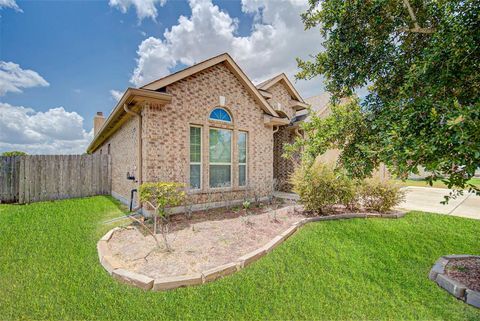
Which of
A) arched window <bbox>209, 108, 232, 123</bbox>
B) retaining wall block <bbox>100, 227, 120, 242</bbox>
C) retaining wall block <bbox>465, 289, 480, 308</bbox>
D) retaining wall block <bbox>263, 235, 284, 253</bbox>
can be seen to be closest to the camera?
retaining wall block <bbox>465, 289, 480, 308</bbox>

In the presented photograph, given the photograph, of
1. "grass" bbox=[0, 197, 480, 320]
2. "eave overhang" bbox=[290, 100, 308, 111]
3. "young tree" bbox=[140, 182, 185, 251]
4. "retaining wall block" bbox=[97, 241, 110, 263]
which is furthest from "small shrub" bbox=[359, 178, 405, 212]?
"retaining wall block" bbox=[97, 241, 110, 263]

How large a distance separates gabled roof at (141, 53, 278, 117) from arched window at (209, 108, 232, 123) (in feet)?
4.96

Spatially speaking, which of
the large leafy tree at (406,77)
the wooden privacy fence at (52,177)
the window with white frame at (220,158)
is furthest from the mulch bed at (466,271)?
the wooden privacy fence at (52,177)

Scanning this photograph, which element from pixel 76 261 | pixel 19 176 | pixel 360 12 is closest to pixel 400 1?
pixel 360 12

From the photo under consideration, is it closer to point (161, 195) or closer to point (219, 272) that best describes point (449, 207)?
point (219, 272)

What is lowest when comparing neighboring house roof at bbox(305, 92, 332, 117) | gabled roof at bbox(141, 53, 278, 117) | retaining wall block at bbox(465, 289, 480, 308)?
retaining wall block at bbox(465, 289, 480, 308)

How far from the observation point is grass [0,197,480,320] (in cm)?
282

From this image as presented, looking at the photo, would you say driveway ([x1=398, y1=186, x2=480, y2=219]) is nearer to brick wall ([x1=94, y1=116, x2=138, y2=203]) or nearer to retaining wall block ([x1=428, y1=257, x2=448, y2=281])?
retaining wall block ([x1=428, y1=257, x2=448, y2=281])

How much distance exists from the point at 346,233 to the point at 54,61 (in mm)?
13054

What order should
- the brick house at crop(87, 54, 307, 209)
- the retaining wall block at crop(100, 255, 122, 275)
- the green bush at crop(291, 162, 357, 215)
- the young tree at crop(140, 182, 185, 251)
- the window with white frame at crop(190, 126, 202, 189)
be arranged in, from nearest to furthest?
the retaining wall block at crop(100, 255, 122, 275)
the young tree at crop(140, 182, 185, 251)
the brick house at crop(87, 54, 307, 209)
the green bush at crop(291, 162, 357, 215)
the window with white frame at crop(190, 126, 202, 189)

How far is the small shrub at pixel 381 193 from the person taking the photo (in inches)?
290

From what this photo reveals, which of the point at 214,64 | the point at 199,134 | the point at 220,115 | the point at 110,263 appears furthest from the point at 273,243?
the point at 214,64

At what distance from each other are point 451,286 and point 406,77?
134 inches

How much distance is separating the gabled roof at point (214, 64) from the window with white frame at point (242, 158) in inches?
66.8
